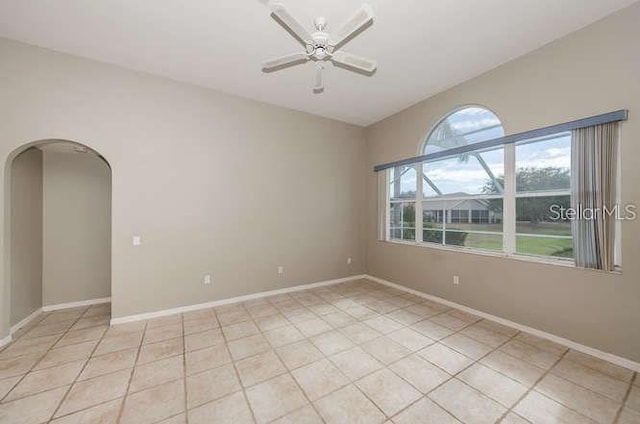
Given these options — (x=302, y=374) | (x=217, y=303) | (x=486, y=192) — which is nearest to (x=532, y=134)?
(x=486, y=192)

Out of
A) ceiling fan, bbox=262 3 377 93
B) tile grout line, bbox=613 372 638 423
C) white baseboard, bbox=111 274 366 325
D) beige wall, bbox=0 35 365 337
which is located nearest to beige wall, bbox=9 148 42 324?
beige wall, bbox=0 35 365 337

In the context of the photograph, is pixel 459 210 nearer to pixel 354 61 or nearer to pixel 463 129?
pixel 463 129

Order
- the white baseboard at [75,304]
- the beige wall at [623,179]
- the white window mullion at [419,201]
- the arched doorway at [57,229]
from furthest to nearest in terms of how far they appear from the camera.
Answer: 1. the white window mullion at [419,201]
2. the white baseboard at [75,304]
3. the arched doorway at [57,229]
4. the beige wall at [623,179]

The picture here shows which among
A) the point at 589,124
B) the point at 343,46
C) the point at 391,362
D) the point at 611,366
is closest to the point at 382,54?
the point at 343,46

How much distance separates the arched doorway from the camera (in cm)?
285

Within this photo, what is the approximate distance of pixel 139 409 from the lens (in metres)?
1.71

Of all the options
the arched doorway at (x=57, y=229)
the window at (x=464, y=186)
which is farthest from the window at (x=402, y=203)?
the arched doorway at (x=57, y=229)

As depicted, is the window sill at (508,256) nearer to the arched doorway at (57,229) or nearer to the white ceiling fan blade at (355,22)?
the white ceiling fan blade at (355,22)

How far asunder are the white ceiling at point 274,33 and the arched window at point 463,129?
0.53 m

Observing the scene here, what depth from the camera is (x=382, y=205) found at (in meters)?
4.76

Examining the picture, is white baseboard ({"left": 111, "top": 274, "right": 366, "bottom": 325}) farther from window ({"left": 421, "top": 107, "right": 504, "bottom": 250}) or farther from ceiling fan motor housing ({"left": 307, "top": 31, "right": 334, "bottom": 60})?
ceiling fan motor housing ({"left": 307, "top": 31, "right": 334, "bottom": 60})

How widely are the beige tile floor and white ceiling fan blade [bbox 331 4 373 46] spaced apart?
2854 mm

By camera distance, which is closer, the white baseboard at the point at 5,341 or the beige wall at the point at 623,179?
the beige wall at the point at 623,179

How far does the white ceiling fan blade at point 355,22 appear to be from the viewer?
1.70m
